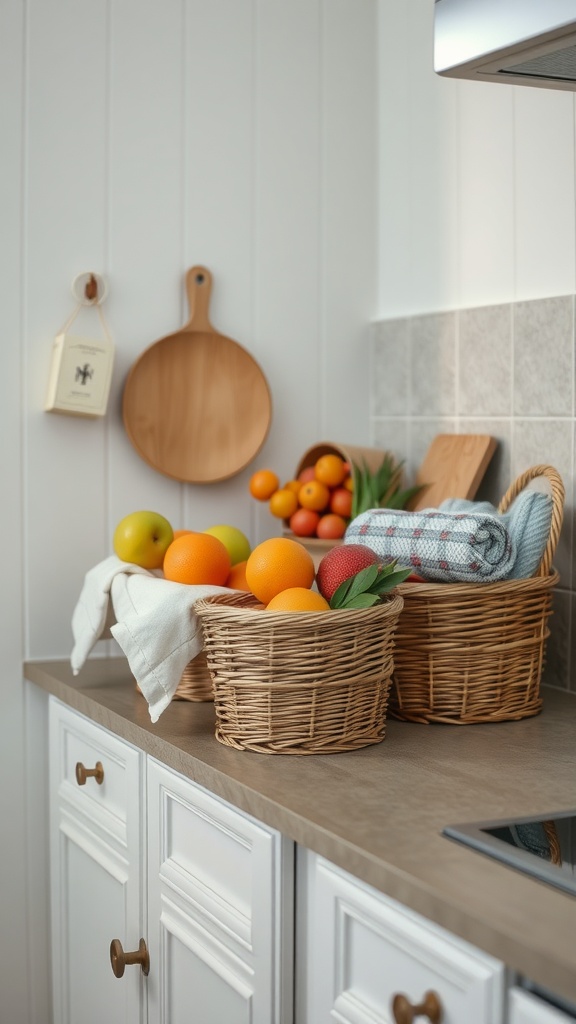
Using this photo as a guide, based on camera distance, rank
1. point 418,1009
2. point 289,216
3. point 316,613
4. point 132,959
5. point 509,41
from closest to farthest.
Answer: point 418,1009 → point 509,41 → point 316,613 → point 132,959 → point 289,216

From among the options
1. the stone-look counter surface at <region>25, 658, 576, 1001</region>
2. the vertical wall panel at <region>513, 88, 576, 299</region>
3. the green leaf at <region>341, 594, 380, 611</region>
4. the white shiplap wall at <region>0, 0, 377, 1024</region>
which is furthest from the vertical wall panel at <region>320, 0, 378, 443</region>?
the green leaf at <region>341, 594, 380, 611</region>

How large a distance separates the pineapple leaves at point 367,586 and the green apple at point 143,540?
0.38 metres

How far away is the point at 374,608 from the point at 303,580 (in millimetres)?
111

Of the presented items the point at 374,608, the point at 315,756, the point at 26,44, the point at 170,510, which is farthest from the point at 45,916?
the point at 26,44

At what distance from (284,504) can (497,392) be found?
0.38 m

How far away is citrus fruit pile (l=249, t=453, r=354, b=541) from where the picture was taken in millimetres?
1771

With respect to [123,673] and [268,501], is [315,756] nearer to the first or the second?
[123,673]

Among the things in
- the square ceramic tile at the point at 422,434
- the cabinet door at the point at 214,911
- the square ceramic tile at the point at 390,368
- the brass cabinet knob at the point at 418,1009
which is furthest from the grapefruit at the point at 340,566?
the square ceramic tile at the point at 390,368

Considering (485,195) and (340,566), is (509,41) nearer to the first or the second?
(340,566)

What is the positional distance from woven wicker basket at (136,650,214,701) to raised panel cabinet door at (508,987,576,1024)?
2.51ft

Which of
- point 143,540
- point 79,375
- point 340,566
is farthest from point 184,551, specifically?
point 79,375

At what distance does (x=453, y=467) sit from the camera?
1.76 meters

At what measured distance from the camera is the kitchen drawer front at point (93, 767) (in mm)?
1451

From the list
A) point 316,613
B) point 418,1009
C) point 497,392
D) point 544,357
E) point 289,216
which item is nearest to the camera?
point 418,1009
